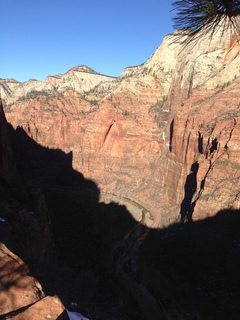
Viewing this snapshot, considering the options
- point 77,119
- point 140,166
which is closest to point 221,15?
point 140,166

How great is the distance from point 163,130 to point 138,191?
16.8 m

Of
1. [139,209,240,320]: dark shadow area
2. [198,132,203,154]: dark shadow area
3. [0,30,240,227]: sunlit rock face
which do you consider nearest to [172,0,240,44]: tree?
[139,209,240,320]: dark shadow area

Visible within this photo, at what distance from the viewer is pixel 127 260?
126 ft

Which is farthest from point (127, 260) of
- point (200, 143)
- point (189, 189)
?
point (200, 143)

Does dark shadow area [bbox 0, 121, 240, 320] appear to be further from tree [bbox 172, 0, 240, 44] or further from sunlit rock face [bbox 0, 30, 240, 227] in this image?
tree [bbox 172, 0, 240, 44]

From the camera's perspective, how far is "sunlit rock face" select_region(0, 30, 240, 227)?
40.5 meters

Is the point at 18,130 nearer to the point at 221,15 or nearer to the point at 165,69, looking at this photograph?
the point at 165,69

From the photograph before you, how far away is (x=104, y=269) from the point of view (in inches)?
1325

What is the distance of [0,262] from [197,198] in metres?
35.2

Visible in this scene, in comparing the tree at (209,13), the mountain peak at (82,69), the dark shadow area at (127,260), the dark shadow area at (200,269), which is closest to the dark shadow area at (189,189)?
the dark shadow area at (127,260)

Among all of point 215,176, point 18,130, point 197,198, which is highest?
point 18,130

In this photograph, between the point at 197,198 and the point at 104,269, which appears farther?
the point at 197,198

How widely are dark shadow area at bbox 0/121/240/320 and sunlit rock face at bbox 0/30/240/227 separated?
13.3ft

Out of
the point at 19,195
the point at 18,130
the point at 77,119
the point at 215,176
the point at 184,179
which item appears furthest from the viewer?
the point at 77,119
